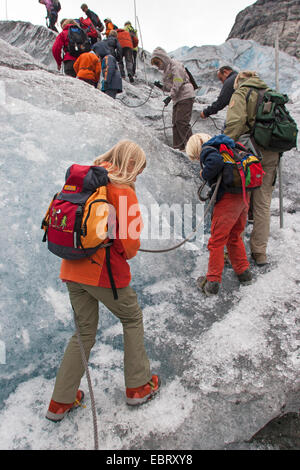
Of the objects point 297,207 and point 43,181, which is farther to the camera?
point 297,207

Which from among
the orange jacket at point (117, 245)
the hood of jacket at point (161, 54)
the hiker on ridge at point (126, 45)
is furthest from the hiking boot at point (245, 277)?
the hiker on ridge at point (126, 45)

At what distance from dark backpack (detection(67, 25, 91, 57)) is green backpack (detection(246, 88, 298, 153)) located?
4.61 m

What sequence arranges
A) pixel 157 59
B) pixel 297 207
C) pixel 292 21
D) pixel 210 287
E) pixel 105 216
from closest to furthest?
1. pixel 105 216
2. pixel 210 287
3. pixel 297 207
4. pixel 157 59
5. pixel 292 21

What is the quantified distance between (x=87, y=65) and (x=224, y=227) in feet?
14.8

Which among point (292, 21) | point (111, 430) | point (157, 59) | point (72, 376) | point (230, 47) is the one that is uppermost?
point (292, 21)

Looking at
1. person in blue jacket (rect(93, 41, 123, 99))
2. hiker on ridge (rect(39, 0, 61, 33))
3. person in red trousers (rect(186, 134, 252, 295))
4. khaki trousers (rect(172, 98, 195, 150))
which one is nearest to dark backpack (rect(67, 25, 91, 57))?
person in blue jacket (rect(93, 41, 123, 99))

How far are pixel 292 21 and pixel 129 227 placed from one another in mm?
34023

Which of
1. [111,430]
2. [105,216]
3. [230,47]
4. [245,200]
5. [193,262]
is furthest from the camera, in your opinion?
[230,47]

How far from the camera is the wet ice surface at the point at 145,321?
6.15 feet

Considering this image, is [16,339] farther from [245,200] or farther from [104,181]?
[245,200]

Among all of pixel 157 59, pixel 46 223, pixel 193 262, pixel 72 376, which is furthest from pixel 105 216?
pixel 157 59

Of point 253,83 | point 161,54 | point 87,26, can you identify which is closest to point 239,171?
point 253,83

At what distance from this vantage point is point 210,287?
9.89ft

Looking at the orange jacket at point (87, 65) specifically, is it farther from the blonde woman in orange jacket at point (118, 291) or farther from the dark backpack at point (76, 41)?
the blonde woman in orange jacket at point (118, 291)
